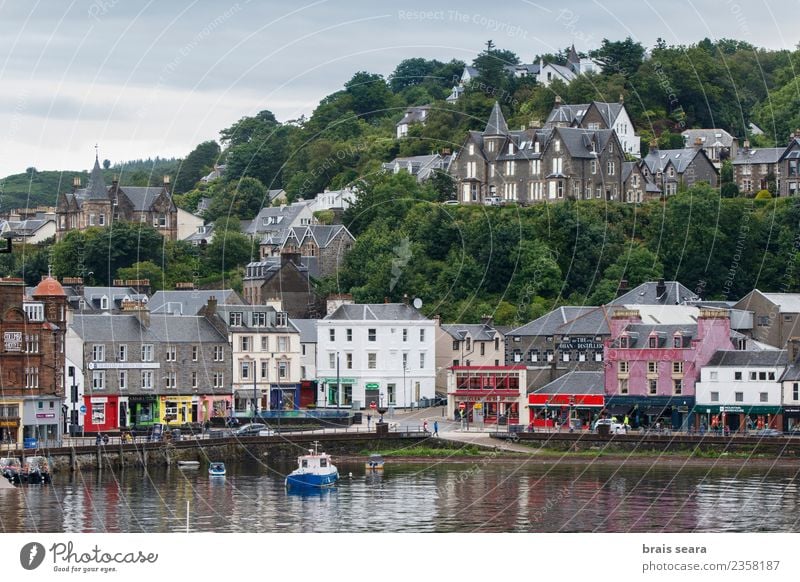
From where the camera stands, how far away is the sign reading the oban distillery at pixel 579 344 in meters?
96.5

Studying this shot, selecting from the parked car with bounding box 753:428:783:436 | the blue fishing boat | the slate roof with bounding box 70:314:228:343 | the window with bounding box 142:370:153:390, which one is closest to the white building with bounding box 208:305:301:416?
the slate roof with bounding box 70:314:228:343

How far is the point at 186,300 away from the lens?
4144 inches

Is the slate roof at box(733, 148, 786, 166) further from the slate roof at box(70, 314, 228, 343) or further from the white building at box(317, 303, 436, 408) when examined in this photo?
the slate roof at box(70, 314, 228, 343)

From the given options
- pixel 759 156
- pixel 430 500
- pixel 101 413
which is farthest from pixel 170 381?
pixel 759 156

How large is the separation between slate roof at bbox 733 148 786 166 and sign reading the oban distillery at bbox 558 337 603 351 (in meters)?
31.5

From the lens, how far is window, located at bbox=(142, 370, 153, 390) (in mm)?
94125

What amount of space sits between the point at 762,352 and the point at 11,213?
289ft

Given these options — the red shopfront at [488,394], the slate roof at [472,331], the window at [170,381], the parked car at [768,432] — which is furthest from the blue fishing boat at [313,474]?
the slate roof at [472,331]

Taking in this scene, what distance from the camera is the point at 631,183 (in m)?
123

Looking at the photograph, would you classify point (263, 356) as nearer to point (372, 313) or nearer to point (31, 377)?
point (372, 313)

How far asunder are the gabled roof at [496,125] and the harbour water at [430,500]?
153ft

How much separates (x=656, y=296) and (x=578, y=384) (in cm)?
921

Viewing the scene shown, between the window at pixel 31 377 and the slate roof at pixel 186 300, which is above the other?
the slate roof at pixel 186 300

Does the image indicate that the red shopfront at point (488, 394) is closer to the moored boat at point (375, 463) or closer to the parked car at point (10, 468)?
the moored boat at point (375, 463)
